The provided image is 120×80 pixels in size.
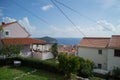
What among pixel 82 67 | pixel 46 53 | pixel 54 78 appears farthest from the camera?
pixel 46 53

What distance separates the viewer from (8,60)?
82.5ft

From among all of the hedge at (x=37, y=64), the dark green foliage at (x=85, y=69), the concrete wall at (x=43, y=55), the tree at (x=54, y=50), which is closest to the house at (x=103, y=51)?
the tree at (x=54, y=50)

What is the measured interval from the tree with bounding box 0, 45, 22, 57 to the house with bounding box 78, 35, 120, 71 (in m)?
14.1

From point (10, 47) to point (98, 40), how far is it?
1797 centimetres

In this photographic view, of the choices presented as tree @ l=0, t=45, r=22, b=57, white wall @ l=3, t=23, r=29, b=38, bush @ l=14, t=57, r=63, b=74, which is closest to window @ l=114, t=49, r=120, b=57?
bush @ l=14, t=57, r=63, b=74

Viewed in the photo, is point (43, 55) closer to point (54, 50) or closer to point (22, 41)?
point (54, 50)

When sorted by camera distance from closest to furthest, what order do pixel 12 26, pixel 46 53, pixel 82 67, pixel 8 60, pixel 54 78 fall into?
pixel 54 78
pixel 82 67
pixel 8 60
pixel 46 53
pixel 12 26

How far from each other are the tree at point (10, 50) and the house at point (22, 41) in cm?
323

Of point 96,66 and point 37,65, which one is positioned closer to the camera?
point 37,65

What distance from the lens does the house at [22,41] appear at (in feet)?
100

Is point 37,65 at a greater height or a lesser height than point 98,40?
lesser

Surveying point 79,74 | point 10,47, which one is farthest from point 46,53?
point 79,74

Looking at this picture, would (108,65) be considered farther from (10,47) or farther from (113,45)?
(10,47)

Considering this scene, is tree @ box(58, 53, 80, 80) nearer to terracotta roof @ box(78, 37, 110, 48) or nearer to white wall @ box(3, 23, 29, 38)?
terracotta roof @ box(78, 37, 110, 48)
